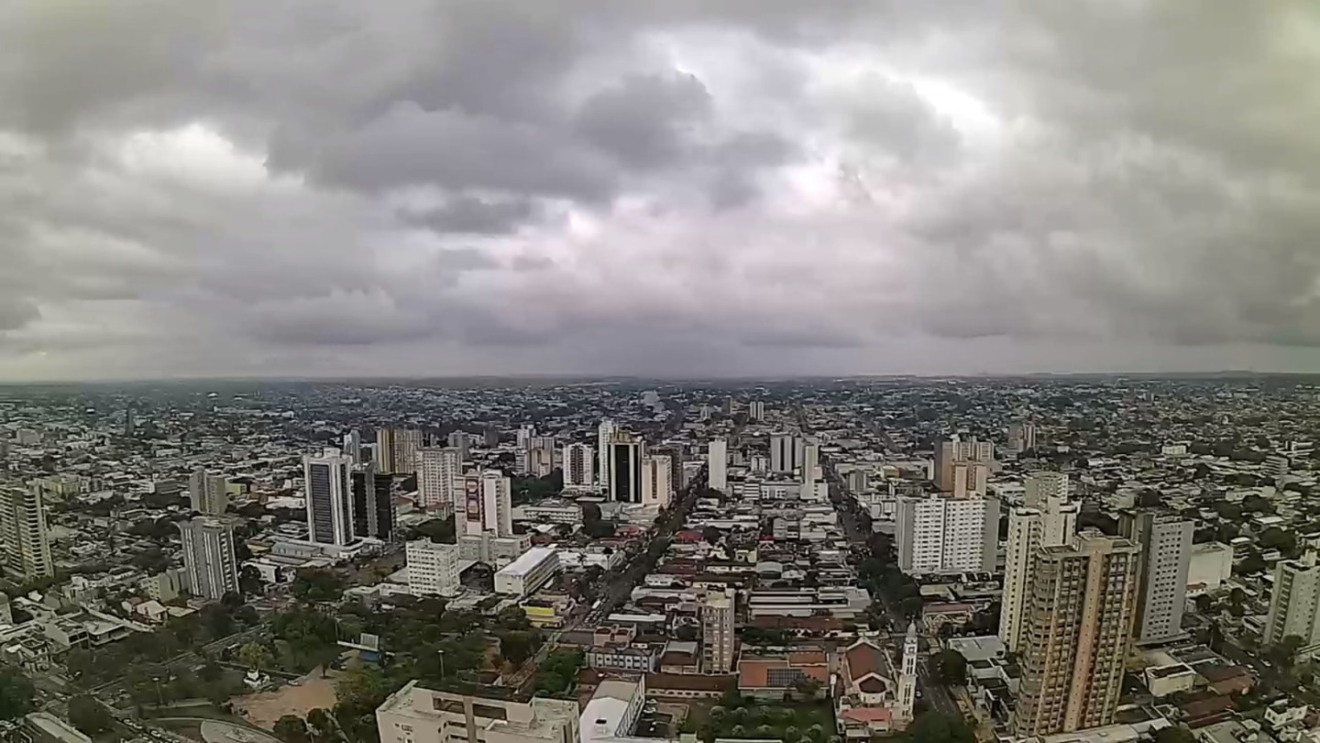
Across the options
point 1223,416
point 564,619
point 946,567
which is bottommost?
point 564,619

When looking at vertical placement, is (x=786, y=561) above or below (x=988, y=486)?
below

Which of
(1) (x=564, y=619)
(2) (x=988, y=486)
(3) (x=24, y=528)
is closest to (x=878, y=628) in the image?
(2) (x=988, y=486)

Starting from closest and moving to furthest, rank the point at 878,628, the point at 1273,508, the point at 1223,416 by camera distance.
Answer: the point at 1273,508 → the point at 1223,416 → the point at 878,628

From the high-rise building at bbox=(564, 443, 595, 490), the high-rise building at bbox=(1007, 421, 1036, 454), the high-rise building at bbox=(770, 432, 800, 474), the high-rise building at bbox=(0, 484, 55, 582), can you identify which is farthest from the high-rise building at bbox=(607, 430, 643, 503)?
the high-rise building at bbox=(0, 484, 55, 582)

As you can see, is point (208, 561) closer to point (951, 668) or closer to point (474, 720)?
point (474, 720)

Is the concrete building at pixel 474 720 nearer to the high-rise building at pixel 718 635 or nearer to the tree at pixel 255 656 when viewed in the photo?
the high-rise building at pixel 718 635

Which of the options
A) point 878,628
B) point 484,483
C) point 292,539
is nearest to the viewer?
point 878,628

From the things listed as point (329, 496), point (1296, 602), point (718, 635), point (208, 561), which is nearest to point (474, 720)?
point (718, 635)

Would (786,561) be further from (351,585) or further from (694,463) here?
(351,585)
